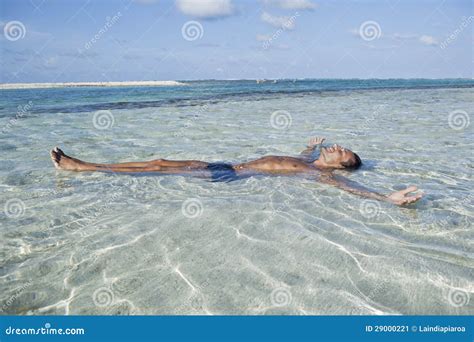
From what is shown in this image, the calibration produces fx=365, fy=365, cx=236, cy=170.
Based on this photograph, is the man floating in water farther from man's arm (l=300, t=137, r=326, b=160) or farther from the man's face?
man's arm (l=300, t=137, r=326, b=160)

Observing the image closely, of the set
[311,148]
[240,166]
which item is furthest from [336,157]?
[240,166]

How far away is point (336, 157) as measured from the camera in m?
6.86

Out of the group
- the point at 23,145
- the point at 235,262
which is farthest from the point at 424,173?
the point at 23,145

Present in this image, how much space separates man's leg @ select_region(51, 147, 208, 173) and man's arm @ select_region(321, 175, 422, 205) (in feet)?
7.55

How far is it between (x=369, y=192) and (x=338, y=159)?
4.99ft

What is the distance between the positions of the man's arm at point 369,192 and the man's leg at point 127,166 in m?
2.30

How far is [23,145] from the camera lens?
9109 millimetres

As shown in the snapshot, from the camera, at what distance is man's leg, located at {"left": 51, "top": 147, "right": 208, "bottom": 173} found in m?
6.29

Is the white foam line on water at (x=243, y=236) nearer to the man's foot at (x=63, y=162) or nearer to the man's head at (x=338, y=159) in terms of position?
the man's head at (x=338, y=159)

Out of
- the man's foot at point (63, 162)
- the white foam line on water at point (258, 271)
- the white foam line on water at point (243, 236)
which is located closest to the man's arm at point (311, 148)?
the white foam line on water at point (243, 236)

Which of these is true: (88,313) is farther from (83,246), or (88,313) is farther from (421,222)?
(421,222)

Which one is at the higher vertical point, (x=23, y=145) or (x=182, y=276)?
(x=23, y=145)
